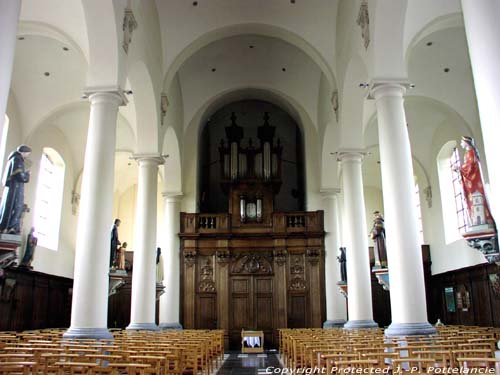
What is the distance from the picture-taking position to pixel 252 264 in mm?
20938

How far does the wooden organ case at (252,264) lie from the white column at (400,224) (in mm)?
10708

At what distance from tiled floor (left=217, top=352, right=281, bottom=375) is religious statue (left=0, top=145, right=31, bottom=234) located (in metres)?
6.27

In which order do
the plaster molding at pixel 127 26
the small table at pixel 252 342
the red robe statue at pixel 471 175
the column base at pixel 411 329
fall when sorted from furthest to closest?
the small table at pixel 252 342 → the plaster molding at pixel 127 26 → the column base at pixel 411 329 → the red robe statue at pixel 471 175

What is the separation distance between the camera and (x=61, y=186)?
20.8 metres

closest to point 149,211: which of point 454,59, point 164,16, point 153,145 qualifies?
point 153,145

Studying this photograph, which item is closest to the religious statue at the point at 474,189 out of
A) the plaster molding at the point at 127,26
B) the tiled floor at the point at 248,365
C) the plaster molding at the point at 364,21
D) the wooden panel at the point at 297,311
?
the plaster molding at the point at 364,21

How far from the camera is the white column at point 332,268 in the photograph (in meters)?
19.5

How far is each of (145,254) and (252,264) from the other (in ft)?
23.3

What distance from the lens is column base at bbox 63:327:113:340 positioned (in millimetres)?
9211

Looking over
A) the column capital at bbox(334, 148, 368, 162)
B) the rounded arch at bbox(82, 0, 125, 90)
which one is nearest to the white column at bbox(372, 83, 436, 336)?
the column capital at bbox(334, 148, 368, 162)

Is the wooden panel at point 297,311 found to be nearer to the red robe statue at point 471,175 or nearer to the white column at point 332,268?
the white column at point 332,268

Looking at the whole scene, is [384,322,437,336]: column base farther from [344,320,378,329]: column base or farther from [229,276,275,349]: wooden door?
[229,276,275,349]: wooden door

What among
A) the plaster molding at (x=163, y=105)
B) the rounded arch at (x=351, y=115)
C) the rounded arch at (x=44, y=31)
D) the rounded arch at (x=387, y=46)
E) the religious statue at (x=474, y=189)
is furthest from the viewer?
the plaster molding at (x=163, y=105)

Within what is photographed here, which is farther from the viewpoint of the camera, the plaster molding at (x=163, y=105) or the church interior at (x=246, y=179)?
the plaster molding at (x=163, y=105)
